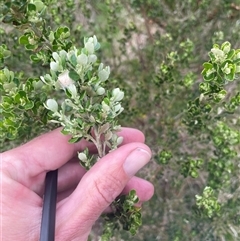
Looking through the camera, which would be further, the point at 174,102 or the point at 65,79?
the point at 174,102

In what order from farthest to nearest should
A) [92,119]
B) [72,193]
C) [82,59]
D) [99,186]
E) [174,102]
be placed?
[174,102]
[72,193]
[99,186]
[92,119]
[82,59]

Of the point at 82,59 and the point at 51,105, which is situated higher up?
the point at 82,59

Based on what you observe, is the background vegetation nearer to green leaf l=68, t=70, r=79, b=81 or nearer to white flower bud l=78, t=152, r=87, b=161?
white flower bud l=78, t=152, r=87, b=161

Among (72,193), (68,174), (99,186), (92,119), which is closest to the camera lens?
(92,119)

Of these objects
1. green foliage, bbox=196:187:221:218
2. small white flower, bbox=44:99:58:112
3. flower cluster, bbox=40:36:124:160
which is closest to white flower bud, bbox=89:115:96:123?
flower cluster, bbox=40:36:124:160

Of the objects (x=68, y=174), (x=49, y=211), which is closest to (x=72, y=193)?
(x=49, y=211)

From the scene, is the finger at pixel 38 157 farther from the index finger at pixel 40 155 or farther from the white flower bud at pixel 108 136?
the white flower bud at pixel 108 136

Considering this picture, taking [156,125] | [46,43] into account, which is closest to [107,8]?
[156,125]

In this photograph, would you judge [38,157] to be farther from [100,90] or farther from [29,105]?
[100,90]
